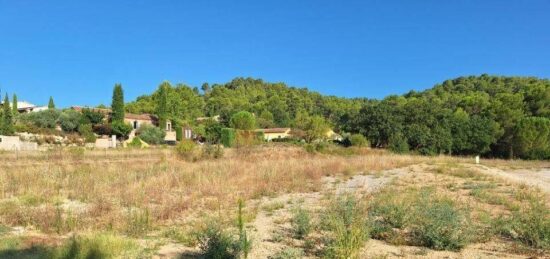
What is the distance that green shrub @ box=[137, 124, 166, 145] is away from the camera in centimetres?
5374

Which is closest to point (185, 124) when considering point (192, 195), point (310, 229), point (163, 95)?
point (163, 95)

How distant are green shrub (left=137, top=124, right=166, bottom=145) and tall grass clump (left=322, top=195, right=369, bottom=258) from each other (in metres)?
49.7

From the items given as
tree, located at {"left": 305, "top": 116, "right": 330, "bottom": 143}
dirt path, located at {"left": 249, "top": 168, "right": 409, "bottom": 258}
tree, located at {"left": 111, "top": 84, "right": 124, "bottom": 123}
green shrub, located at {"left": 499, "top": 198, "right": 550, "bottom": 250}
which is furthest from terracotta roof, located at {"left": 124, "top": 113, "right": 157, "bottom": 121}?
green shrub, located at {"left": 499, "top": 198, "right": 550, "bottom": 250}

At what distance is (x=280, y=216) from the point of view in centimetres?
844

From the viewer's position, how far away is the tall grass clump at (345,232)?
4.82 meters

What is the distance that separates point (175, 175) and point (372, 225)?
861 cm

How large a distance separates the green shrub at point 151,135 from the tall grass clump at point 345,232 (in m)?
49.7

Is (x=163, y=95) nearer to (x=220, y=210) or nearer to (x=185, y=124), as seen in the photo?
(x=185, y=124)

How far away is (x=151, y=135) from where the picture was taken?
54312 mm

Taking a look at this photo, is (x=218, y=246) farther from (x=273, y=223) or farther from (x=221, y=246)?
(x=273, y=223)

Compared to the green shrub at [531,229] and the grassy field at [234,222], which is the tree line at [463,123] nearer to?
the grassy field at [234,222]

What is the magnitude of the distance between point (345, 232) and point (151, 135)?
51.9m

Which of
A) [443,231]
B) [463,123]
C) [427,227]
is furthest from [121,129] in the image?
[443,231]

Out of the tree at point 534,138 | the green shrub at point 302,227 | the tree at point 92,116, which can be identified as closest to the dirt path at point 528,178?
the green shrub at point 302,227
